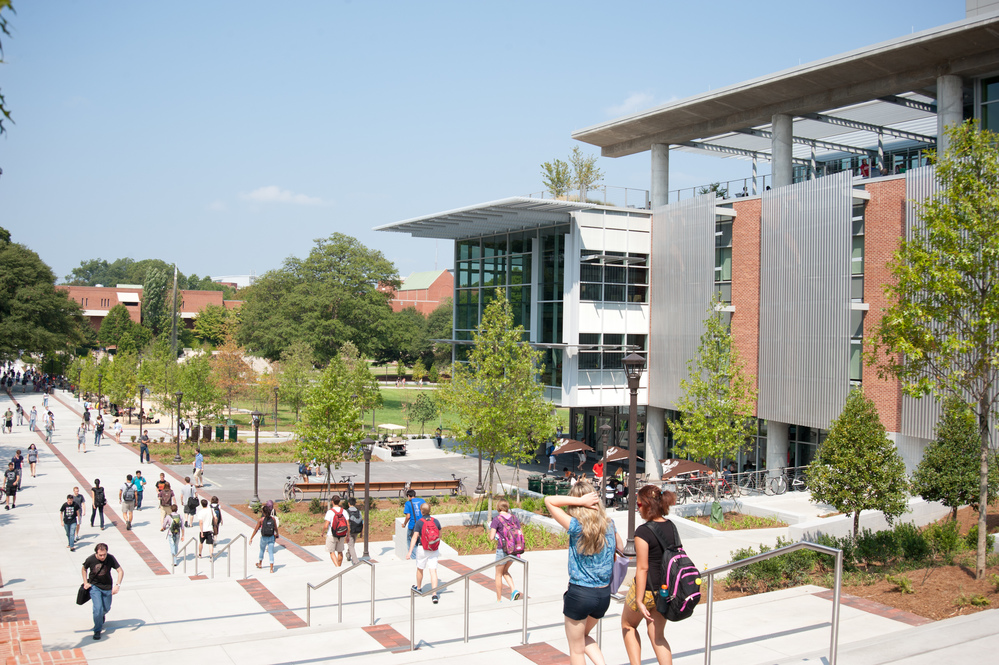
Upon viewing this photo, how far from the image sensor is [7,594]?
534 inches

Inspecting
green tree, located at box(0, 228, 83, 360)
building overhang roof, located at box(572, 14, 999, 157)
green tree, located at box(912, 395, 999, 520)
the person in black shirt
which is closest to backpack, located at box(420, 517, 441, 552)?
the person in black shirt

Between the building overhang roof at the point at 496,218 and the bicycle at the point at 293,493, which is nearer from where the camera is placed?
the bicycle at the point at 293,493

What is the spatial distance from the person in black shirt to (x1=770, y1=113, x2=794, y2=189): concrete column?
1036 inches

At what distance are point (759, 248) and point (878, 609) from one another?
69.5ft

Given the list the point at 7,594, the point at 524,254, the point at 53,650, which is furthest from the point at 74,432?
the point at 53,650

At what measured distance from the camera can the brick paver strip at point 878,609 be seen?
9.55m

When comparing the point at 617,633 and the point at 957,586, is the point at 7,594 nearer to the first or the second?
the point at 617,633

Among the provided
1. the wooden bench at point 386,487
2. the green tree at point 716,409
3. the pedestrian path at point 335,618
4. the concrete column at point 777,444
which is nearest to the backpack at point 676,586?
the pedestrian path at point 335,618

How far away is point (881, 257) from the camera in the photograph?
994 inches

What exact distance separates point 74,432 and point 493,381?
3194cm

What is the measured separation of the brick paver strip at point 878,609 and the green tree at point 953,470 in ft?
29.2

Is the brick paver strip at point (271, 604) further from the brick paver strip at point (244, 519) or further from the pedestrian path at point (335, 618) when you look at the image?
→ the brick paver strip at point (244, 519)

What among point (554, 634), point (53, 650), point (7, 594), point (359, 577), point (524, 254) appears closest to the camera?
point (554, 634)

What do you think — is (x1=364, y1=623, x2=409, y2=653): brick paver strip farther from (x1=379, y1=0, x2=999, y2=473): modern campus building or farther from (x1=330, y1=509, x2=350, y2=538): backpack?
(x1=379, y1=0, x2=999, y2=473): modern campus building
